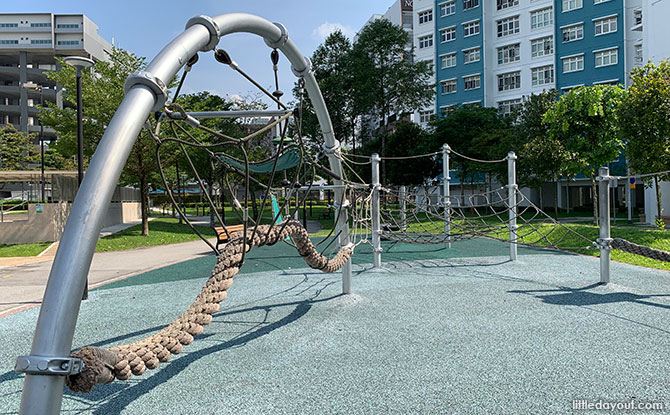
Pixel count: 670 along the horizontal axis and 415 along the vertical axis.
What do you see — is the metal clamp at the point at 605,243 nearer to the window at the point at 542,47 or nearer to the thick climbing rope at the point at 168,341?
the thick climbing rope at the point at 168,341

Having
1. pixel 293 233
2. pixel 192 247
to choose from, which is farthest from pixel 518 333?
pixel 192 247

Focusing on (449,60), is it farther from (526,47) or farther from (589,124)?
(589,124)

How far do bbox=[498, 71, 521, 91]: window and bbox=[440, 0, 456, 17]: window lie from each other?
7.88 meters

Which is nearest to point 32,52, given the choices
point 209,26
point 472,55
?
point 472,55

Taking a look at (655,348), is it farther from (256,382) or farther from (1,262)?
(1,262)

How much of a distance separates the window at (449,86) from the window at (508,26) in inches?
213

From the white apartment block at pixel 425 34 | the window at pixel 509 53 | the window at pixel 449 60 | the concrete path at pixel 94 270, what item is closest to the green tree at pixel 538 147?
the window at pixel 509 53

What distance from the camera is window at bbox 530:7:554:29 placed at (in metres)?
35.6

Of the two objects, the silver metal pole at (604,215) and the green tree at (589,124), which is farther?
the green tree at (589,124)

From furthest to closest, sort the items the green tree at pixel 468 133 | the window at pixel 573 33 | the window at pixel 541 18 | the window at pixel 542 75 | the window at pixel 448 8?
the window at pixel 448 8 < the window at pixel 541 18 < the window at pixel 542 75 < the window at pixel 573 33 < the green tree at pixel 468 133

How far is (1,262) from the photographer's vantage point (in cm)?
1192

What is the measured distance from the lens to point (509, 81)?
124 feet

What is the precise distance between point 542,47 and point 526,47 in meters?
1.26

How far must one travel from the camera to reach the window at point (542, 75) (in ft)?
116
